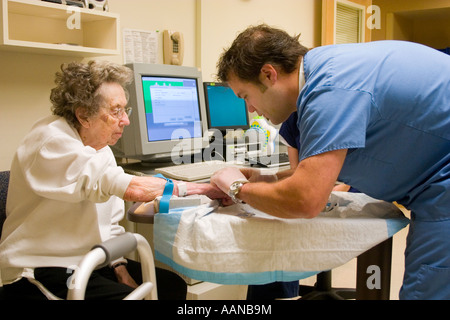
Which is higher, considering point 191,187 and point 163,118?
point 163,118

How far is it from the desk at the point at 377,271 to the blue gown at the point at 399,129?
0.14 metres

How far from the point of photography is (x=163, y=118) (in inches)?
92.2

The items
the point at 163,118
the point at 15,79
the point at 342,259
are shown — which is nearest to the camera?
the point at 342,259

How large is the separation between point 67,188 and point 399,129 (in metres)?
0.92

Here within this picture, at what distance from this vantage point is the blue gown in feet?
3.53

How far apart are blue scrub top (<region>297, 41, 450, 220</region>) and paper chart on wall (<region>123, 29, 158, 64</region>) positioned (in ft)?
5.43

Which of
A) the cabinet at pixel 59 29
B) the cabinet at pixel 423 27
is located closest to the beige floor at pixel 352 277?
the cabinet at pixel 59 29

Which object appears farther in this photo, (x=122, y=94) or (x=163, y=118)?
(x=163, y=118)

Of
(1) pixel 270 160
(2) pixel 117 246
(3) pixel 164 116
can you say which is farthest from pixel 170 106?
(2) pixel 117 246

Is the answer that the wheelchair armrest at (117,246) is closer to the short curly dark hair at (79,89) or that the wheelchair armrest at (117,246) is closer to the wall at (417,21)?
the short curly dark hair at (79,89)

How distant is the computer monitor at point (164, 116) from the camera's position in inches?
87.5

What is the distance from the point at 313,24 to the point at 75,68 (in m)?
3.18

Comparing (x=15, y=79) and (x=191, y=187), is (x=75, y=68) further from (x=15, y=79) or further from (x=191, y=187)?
(x=15, y=79)

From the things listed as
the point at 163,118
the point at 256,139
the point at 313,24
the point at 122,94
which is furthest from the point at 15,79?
the point at 313,24
